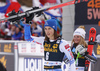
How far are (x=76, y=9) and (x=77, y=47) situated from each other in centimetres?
294

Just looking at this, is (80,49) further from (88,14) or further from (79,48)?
(88,14)

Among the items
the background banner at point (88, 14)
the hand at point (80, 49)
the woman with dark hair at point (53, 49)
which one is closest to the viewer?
the woman with dark hair at point (53, 49)

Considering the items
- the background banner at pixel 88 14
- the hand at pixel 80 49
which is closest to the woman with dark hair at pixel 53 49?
the hand at pixel 80 49

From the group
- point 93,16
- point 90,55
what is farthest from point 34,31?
point 90,55

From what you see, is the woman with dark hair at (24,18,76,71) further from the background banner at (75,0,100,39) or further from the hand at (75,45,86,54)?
the background banner at (75,0,100,39)

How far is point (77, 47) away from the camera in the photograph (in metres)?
4.58

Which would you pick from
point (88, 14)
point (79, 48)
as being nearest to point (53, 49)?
point (79, 48)

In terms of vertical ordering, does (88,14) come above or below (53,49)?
above

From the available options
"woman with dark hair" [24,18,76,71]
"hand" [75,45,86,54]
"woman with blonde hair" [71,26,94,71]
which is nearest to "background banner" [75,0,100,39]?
"woman with blonde hair" [71,26,94,71]

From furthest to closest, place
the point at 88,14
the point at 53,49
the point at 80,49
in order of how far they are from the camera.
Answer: the point at 88,14
the point at 80,49
the point at 53,49

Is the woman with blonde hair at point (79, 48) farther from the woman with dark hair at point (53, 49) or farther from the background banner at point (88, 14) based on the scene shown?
the background banner at point (88, 14)

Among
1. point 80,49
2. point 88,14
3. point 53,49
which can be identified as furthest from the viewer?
point 88,14

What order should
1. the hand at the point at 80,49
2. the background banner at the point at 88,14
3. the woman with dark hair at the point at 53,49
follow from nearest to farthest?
the woman with dark hair at the point at 53,49 → the hand at the point at 80,49 → the background banner at the point at 88,14

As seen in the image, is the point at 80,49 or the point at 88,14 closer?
the point at 80,49
